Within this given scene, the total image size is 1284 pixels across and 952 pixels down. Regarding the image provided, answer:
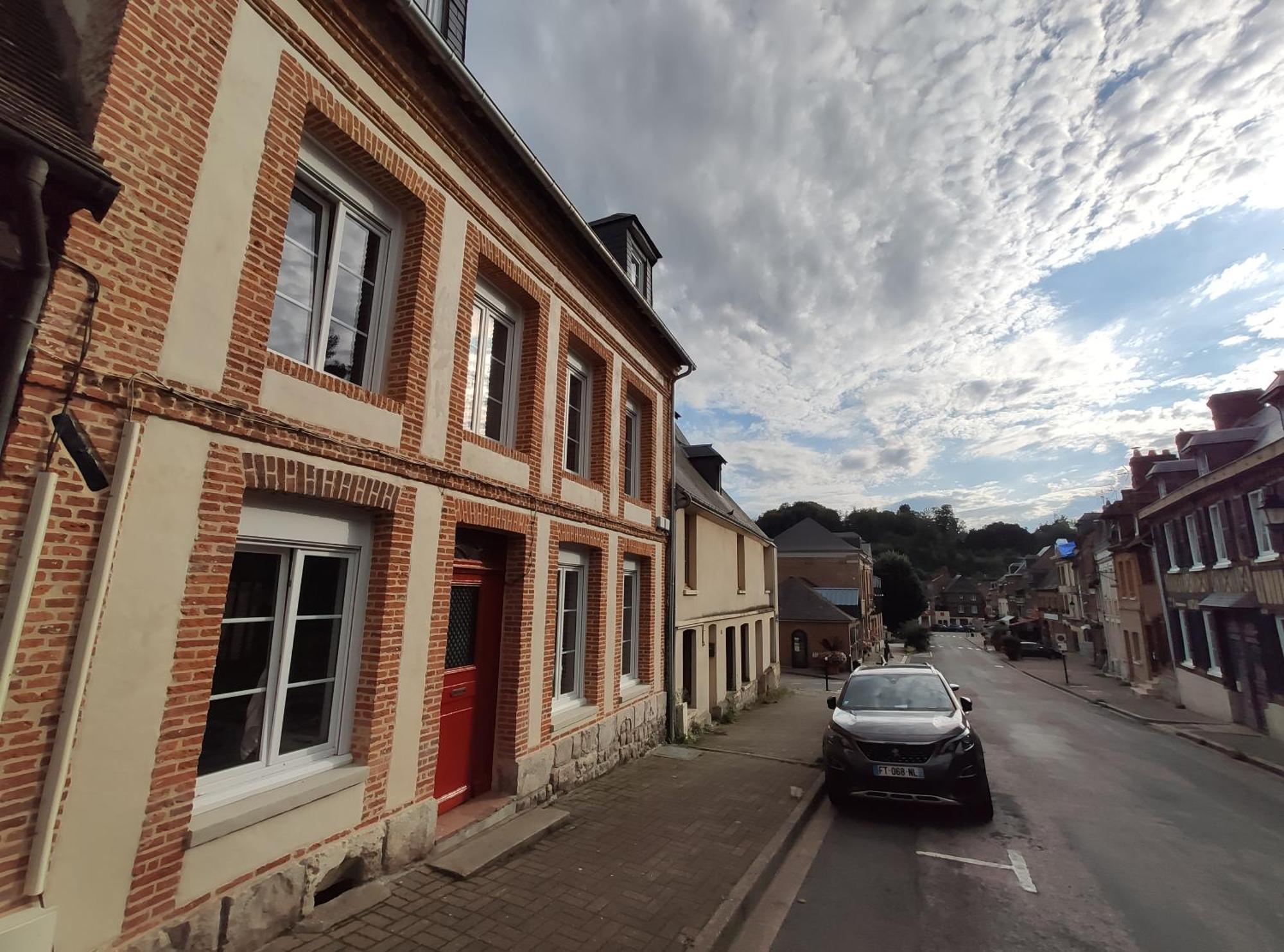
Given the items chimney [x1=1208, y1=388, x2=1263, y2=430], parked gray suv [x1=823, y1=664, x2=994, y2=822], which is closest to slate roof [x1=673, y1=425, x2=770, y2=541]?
parked gray suv [x1=823, y1=664, x2=994, y2=822]

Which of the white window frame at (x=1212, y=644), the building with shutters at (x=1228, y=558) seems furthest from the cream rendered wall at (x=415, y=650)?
the white window frame at (x=1212, y=644)

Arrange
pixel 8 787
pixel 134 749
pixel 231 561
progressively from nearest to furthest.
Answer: pixel 8 787 < pixel 134 749 < pixel 231 561

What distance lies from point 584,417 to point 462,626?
151 inches

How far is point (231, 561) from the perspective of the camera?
12.2 ft

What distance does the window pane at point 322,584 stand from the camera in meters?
4.34

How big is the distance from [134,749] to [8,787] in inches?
19.5

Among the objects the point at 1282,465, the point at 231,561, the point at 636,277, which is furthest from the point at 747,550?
the point at 231,561

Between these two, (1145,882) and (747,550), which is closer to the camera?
(1145,882)

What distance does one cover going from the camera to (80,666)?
9.56ft

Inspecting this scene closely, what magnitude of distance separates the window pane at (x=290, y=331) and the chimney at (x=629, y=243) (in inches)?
270

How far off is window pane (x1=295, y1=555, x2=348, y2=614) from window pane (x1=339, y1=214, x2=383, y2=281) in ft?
8.20

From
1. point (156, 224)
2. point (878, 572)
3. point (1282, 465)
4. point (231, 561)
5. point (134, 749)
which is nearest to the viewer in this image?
point (134, 749)

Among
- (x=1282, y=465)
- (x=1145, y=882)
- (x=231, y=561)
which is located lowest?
(x=1145, y=882)

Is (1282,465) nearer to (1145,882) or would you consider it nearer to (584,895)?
(1145,882)
